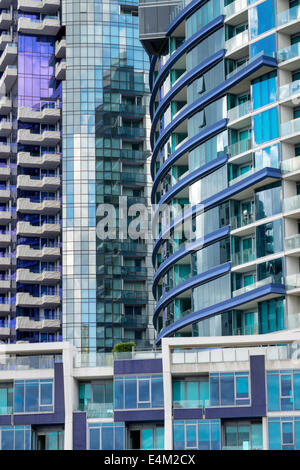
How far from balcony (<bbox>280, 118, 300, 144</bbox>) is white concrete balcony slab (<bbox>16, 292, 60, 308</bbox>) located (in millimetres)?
63028

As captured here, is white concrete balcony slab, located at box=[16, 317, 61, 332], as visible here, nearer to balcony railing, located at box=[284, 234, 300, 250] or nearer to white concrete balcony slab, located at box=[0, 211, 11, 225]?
white concrete balcony slab, located at box=[0, 211, 11, 225]

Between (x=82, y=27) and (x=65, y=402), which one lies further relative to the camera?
(x=82, y=27)

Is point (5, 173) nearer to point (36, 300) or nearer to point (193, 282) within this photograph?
point (36, 300)

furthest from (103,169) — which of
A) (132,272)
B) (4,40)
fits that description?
(4,40)

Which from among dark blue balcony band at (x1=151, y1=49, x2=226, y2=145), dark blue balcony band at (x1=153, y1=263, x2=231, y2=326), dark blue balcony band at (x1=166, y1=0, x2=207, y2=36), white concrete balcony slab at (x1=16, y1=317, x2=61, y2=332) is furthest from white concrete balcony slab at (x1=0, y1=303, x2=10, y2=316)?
dark blue balcony band at (x1=166, y1=0, x2=207, y2=36)

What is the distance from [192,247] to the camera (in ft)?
334

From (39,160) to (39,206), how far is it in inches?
286

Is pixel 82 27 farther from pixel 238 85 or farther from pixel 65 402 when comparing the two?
pixel 65 402

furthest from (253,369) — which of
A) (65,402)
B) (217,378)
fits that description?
(65,402)

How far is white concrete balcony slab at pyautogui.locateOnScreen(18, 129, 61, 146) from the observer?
154 meters

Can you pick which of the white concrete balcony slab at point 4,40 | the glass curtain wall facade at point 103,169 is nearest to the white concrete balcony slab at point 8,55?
the white concrete balcony slab at point 4,40

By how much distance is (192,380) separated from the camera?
8700 centimetres
